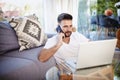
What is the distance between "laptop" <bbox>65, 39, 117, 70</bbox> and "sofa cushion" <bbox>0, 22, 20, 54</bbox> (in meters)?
1.06

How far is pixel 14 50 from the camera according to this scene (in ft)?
7.74

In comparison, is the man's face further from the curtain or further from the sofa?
the curtain

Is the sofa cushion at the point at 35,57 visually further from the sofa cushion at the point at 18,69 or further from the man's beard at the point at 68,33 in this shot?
the man's beard at the point at 68,33

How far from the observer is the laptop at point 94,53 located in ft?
4.51

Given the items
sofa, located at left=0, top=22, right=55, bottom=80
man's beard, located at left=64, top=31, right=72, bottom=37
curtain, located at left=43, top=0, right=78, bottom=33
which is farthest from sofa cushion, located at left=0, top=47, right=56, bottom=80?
curtain, located at left=43, top=0, right=78, bottom=33

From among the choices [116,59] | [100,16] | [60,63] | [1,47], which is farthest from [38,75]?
[100,16]

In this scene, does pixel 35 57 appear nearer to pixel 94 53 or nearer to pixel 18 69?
pixel 18 69

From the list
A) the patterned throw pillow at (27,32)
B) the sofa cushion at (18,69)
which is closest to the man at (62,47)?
the sofa cushion at (18,69)

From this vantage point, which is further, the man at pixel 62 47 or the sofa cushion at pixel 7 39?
the sofa cushion at pixel 7 39

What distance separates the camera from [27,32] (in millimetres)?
2416

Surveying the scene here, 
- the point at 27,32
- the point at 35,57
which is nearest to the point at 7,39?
the point at 27,32

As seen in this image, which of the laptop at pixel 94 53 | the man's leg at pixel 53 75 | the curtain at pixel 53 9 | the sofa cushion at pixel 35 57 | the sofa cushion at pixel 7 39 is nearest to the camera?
the laptop at pixel 94 53

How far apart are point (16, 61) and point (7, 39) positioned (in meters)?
0.48

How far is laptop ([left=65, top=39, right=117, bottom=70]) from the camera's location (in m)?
1.38
